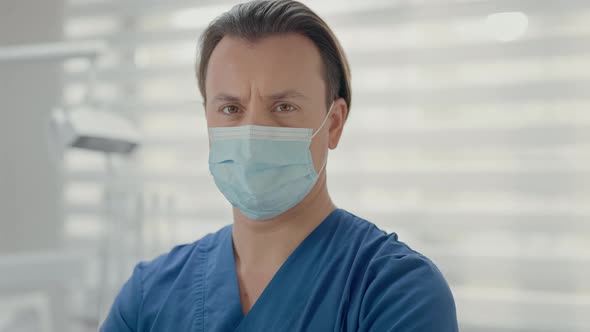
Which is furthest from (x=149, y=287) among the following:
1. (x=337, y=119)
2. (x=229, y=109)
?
(x=337, y=119)

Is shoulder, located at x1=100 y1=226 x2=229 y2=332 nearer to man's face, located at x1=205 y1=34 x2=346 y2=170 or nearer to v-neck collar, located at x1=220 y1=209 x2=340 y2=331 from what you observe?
v-neck collar, located at x1=220 y1=209 x2=340 y2=331

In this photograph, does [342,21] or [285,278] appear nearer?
[285,278]

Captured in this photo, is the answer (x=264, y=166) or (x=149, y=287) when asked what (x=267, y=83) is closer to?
(x=264, y=166)

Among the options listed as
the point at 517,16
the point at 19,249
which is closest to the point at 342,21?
the point at 517,16

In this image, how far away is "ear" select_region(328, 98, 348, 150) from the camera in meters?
1.23

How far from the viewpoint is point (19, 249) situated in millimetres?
2865

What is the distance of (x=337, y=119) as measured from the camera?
1.24 m

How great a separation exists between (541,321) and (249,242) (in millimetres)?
1509

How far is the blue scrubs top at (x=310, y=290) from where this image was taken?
1.00m

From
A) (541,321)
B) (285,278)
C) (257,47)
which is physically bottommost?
(541,321)

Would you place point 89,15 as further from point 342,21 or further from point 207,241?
point 207,241

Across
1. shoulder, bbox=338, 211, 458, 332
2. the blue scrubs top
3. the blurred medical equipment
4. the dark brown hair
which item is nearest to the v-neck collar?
the blue scrubs top

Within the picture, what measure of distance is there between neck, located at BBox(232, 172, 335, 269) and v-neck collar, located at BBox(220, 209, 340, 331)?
2cm

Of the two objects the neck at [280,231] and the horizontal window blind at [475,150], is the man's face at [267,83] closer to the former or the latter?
the neck at [280,231]
